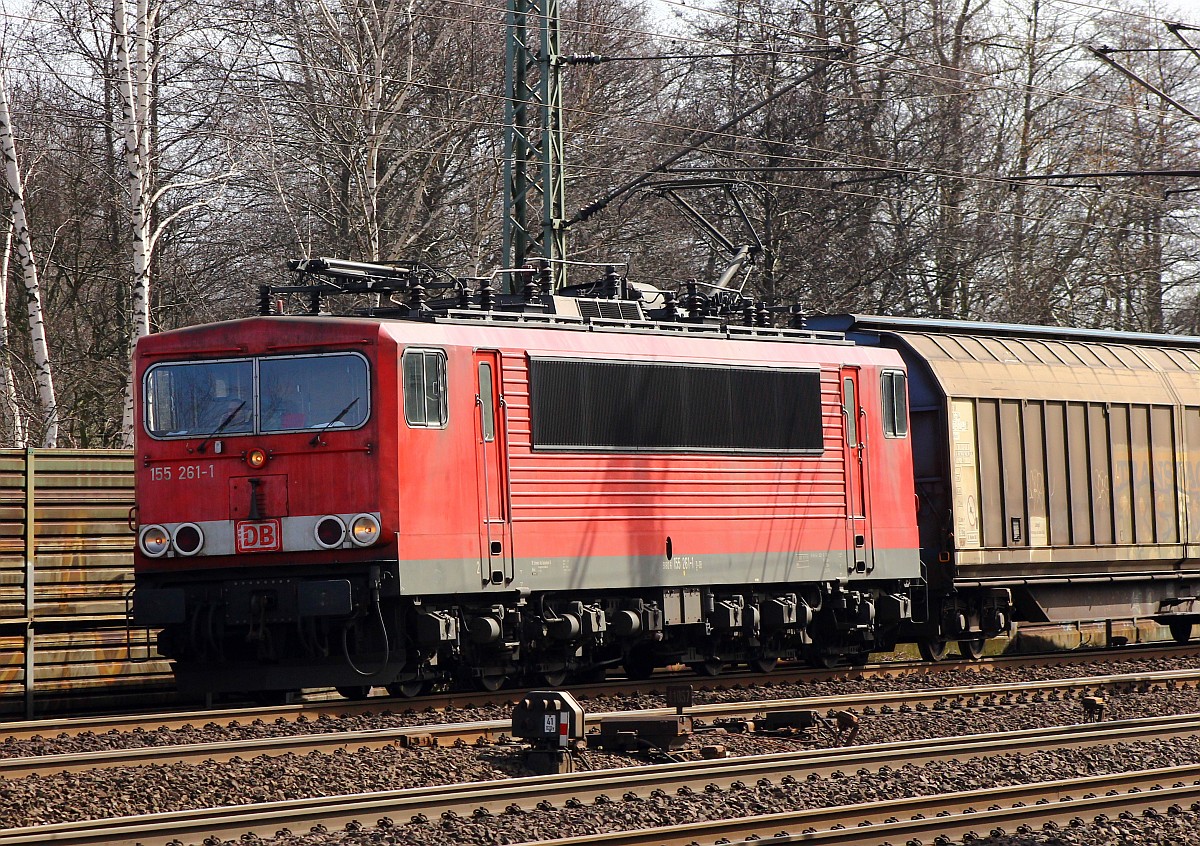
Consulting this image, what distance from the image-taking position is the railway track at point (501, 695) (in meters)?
12.4

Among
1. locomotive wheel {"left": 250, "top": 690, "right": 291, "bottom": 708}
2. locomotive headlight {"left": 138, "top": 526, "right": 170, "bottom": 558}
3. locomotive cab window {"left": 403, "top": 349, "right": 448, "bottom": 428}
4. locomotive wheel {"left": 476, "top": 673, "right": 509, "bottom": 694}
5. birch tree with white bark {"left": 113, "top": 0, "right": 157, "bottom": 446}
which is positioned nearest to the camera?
locomotive cab window {"left": 403, "top": 349, "right": 448, "bottom": 428}

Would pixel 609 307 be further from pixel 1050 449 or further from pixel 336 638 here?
pixel 1050 449

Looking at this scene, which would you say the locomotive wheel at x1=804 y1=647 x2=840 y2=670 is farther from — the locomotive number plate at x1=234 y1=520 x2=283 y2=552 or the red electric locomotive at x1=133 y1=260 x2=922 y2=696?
the locomotive number plate at x1=234 y1=520 x2=283 y2=552

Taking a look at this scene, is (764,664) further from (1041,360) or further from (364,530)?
(364,530)

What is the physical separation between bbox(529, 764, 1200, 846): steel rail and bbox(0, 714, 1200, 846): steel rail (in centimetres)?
8

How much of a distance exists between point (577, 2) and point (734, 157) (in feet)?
20.8

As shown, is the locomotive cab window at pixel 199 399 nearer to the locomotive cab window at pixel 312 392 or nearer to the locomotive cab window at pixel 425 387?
the locomotive cab window at pixel 312 392

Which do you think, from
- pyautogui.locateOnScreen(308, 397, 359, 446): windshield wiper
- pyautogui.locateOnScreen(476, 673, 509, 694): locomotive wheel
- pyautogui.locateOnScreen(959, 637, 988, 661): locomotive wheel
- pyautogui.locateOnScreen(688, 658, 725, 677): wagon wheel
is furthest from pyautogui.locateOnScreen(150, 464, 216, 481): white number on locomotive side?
pyautogui.locateOnScreen(959, 637, 988, 661): locomotive wheel

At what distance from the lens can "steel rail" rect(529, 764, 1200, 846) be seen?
8.20 m

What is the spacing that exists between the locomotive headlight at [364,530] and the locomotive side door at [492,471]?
41.1 inches

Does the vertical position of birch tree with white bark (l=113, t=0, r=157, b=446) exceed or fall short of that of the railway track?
it exceeds it

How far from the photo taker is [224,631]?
1353cm

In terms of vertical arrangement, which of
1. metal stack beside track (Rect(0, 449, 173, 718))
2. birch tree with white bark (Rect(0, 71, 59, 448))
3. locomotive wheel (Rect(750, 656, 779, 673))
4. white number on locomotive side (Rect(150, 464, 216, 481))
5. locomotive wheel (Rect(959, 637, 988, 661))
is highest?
birch tree with white bark (Rect(0, 71, 59, 448))

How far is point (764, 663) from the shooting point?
57.1ft
